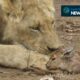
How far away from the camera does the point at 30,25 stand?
193 inches

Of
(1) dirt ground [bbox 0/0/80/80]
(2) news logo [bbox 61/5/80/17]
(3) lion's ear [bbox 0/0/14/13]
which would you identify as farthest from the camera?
(2) news logo [bbox 61/5/80/17]

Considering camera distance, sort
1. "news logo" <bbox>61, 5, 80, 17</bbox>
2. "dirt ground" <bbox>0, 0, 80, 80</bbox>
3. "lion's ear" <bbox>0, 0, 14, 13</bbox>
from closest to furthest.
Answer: "dirt ground" <bbox>0, 0, 80, 80</bbox>, "lion's ear" <bbox>0, 0, 14, 13</bbox>, "news logo" <bbox>61, 5, 80, 17</bbox>

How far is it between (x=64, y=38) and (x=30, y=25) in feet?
6.99

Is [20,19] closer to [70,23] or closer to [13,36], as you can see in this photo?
[13,36]

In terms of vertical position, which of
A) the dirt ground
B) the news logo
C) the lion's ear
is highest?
the lion's ear

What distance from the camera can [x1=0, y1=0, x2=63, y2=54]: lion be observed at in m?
4.70

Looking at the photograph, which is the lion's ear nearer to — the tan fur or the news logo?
the tan fur

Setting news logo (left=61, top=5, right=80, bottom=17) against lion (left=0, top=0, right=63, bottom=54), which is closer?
lion (left=0, top=0, right=63, bottom=54)

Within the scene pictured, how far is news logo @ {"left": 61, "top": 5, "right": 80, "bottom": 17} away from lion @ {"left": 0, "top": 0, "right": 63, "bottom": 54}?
313 centimetres

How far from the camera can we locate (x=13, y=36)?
15.8ft

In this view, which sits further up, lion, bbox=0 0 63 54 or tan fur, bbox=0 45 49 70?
lion, bbox=0 0 63 54

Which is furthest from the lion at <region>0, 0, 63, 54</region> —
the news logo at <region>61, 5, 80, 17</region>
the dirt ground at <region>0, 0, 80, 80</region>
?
the news logo at <region>61, 5, 80, 17</region>

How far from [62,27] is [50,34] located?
3.01 m

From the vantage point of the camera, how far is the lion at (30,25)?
4699 millimetres
